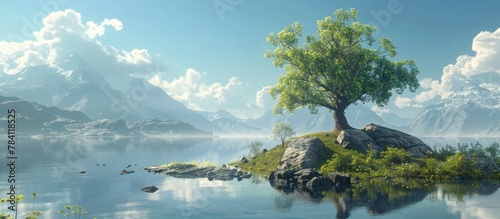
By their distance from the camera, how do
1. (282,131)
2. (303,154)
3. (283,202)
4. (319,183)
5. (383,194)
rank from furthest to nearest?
(282,131) → (303,154) → (319,183) → (383,194) → (283,202)

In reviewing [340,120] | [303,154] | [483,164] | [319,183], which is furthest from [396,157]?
[319,183]

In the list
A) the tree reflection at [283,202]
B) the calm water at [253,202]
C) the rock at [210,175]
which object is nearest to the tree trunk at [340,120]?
the rock at [210,175]

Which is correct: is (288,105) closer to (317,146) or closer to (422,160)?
(317,146)

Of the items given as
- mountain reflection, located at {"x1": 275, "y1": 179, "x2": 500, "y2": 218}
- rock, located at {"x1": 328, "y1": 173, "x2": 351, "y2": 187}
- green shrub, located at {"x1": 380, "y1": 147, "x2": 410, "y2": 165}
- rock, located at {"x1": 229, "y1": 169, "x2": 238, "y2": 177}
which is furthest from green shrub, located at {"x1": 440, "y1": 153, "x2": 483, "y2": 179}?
rock, located at {"x1": 229, "y1": 169, "x2": 238, "y2": 177}

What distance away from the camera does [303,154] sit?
2468 inches

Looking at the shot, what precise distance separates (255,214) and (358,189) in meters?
16.7

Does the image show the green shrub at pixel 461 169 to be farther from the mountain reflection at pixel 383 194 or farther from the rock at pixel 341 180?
the rock at pixel 341 180

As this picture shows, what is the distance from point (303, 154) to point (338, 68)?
1697 centimetres

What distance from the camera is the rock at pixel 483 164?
184ft

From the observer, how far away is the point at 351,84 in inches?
2785

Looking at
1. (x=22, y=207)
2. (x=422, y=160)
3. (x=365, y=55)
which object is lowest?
(x=22, y=207)

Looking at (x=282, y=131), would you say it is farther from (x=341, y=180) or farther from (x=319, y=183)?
(x=319, y=183)

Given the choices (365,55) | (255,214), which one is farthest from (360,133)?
(255,214)

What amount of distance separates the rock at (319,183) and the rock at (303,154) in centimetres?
997
